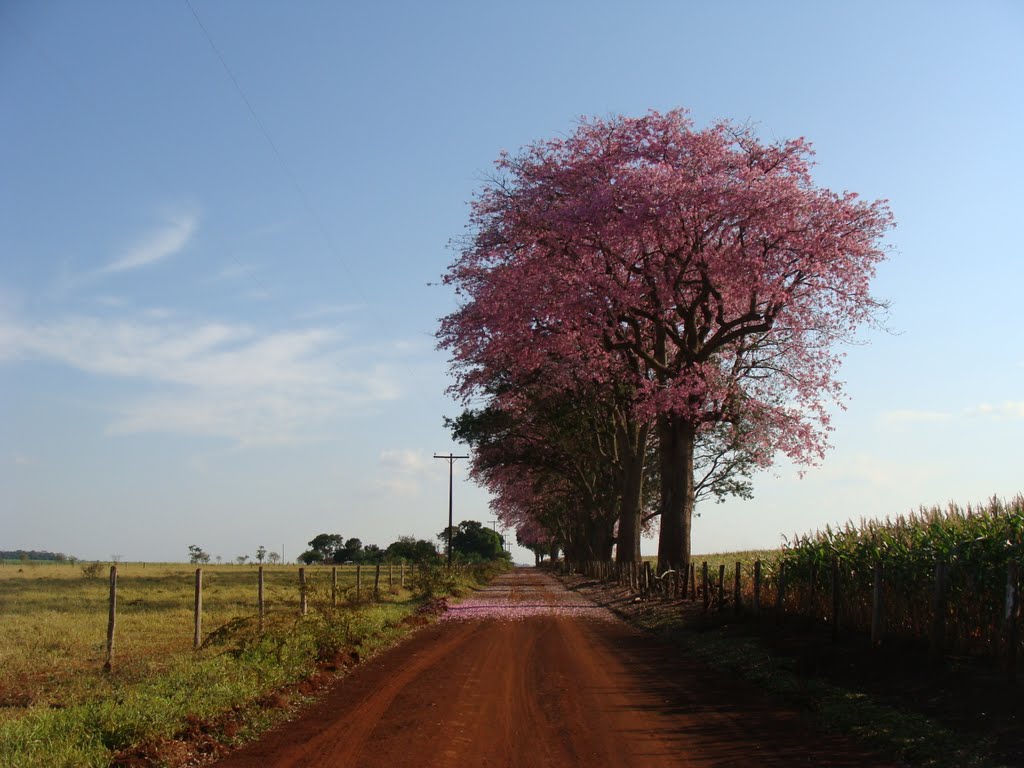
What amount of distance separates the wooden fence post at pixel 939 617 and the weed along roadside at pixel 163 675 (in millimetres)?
8763

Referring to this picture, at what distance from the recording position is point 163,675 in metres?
13.0

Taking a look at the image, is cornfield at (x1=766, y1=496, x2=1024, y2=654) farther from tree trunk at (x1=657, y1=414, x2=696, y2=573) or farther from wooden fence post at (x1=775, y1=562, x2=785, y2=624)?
tree trunk at (x1=657, y1=414, x2=696, y2=573)

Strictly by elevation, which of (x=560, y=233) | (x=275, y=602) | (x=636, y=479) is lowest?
(x=275, y=602)

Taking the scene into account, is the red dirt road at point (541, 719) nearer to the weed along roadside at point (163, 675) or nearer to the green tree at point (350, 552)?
the weed along roadside at point (163, 675)

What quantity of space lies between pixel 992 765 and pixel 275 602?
2795 centimetres

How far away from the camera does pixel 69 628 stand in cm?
2458

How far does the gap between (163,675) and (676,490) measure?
722 inches

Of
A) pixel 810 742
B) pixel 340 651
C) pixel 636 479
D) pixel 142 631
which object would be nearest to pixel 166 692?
pixel 340 651

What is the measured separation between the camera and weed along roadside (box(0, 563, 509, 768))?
916cm

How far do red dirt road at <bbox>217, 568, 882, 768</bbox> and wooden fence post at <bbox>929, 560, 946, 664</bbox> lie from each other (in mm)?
2641

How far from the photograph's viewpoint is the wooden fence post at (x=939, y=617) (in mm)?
13023

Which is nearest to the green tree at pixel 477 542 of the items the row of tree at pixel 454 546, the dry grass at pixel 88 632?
the row of tree at pixel 454 546

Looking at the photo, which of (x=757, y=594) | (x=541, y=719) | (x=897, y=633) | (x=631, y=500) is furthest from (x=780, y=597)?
(x=631, y=500)

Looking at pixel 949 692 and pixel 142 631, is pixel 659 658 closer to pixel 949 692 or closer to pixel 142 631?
pixel 949 692
